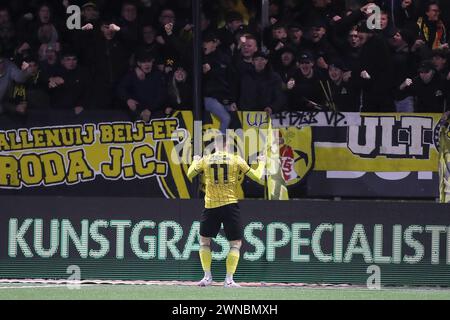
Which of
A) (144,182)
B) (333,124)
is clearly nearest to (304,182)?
(333,124)

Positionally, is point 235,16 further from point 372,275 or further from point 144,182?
point 372,275

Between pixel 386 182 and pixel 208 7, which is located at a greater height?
pixel 208 7

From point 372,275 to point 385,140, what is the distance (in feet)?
5.43

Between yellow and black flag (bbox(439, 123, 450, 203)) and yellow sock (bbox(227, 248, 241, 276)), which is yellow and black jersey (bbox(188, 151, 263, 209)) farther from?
yellow and black flag (bbox(439, 123, 450, 203))

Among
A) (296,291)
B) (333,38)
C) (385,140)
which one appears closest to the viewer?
(296,291)

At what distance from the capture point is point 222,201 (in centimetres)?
1456

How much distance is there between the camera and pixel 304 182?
600 inches

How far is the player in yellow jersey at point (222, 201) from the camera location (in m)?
14.5

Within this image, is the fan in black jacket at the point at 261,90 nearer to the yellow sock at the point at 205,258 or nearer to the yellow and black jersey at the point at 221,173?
the yellow and black jersey at the point at 221,173

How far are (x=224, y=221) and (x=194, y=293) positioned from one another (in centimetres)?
146

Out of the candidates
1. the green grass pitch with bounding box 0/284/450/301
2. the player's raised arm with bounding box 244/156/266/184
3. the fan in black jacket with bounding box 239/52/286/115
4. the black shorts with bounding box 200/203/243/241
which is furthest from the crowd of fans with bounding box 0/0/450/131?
the green grass pitch with bounding box 0/284/450/301

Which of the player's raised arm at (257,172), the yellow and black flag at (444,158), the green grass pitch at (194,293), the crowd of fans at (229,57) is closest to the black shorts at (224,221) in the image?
the player's raised arm at (257,172)

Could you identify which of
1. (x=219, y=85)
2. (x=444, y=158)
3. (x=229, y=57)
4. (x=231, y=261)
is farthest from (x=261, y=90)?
(x=444, y=158)

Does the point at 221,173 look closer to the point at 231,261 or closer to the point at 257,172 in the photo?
the point at 257,172
